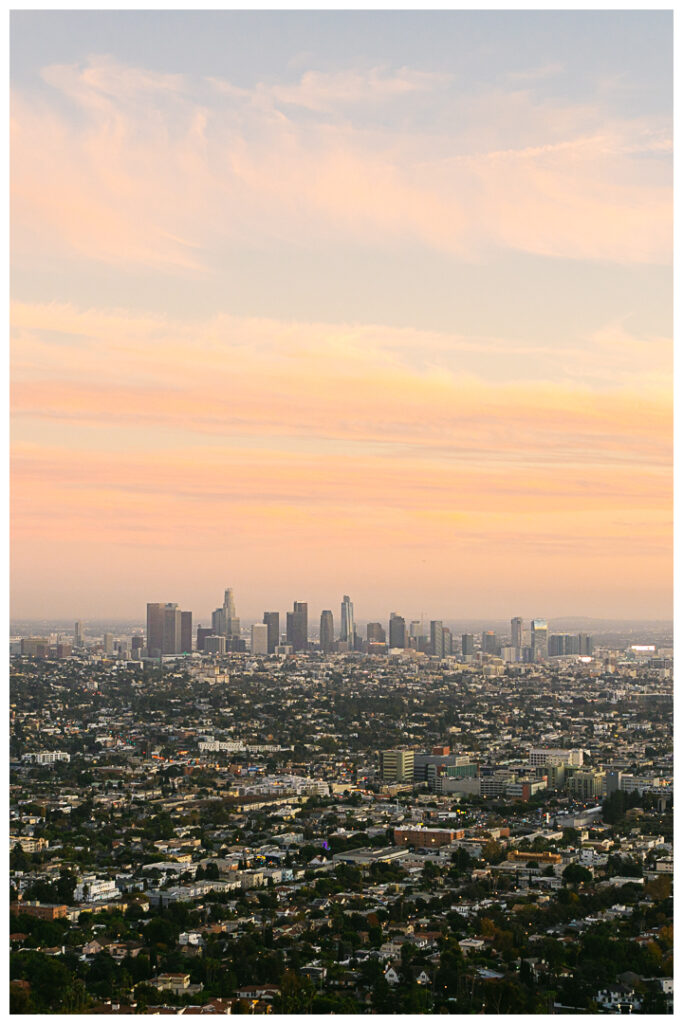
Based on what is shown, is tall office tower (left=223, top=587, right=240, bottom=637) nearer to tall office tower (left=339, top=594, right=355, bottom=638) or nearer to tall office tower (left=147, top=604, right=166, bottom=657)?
tall office tower (left=147, top=604, right=166, bottom=657)

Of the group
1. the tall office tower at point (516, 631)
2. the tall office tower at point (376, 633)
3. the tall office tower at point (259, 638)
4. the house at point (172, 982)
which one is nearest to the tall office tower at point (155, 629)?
the tall office tower at point (259, 638)

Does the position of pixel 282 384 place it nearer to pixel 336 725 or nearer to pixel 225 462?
pixel 225 462

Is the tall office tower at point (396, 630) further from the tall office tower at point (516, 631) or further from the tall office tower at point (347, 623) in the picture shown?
the tall office tower at point (516, 631)

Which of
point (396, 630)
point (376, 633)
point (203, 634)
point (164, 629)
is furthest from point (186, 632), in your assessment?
point (396, 630)

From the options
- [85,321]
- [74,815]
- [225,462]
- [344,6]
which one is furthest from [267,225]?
[74,815]

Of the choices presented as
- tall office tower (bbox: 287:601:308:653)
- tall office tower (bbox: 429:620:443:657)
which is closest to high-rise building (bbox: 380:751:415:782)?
tall office tower (bbox: 429:620:443:657)
